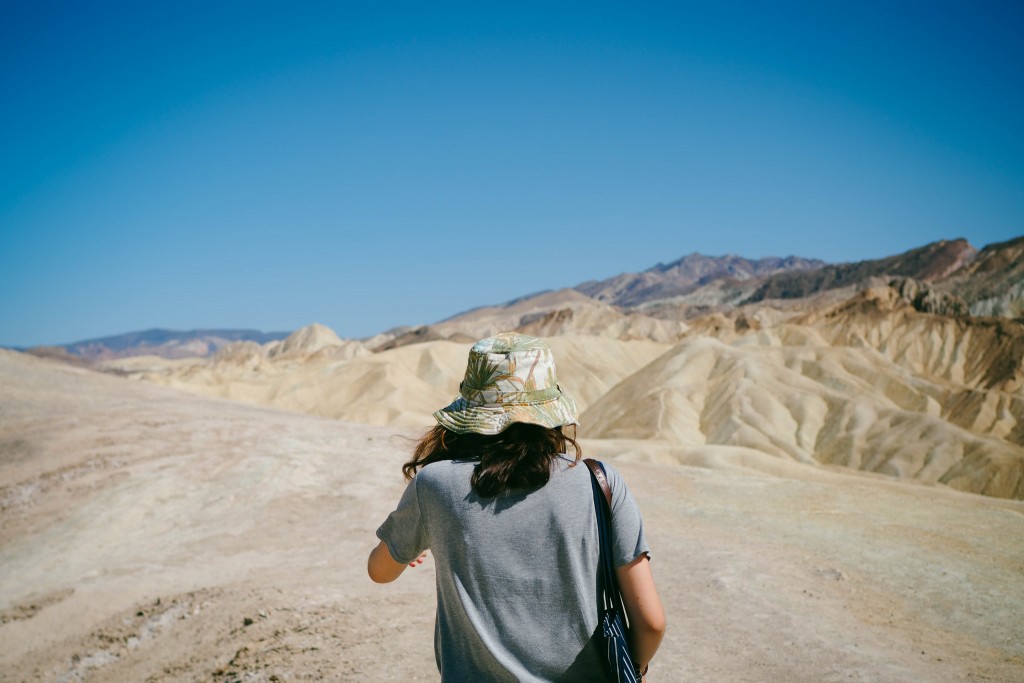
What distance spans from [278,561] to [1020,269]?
339 ft

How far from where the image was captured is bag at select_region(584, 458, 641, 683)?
2076 millimetres

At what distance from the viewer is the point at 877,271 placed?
15262cm

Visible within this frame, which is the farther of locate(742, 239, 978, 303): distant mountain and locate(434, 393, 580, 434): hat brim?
locate(742, 239, 978, 303): distant mountain

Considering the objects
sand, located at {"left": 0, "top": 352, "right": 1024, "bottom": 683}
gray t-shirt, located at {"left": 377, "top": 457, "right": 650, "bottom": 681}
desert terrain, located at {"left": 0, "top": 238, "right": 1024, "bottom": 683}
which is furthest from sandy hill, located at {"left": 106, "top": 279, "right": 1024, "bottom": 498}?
gray t-shirt, located at {"left": 377, "top": 457, "right": 650, "bottom": 681}

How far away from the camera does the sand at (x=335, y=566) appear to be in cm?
680

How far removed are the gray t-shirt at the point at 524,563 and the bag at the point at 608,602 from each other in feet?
0.08

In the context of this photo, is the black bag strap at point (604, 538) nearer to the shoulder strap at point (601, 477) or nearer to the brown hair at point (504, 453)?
the shoulder strap at point (601, 477)

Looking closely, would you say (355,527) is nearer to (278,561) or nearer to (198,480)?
(278,561)

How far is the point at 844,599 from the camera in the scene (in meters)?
9.09

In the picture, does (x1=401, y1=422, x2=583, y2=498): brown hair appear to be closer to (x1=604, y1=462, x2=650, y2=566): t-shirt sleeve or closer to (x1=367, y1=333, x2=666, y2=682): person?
(x1=367, y1=333, x2=666, y2=682): person

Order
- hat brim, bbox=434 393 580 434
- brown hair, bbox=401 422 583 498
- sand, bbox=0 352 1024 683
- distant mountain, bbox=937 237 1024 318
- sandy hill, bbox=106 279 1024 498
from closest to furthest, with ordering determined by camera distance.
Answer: brown hair, bbox=401 422 583 498 → hat brim, bbox=434 393 580 434 → sand, bbox=0 352 1024 683 → sandy hill, bbox=106 279 1024 498 → distant mountain, bbox=937 237 1024 318

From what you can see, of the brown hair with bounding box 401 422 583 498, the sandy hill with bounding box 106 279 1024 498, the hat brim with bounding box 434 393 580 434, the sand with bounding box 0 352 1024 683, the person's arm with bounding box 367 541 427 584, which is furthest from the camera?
the sandy hill with bounding box 106 279 1024 498

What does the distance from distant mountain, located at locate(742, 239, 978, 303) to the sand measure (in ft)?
451

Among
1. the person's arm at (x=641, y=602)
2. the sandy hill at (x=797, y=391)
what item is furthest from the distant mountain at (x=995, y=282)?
the person's arm at (x=641, y=602)
